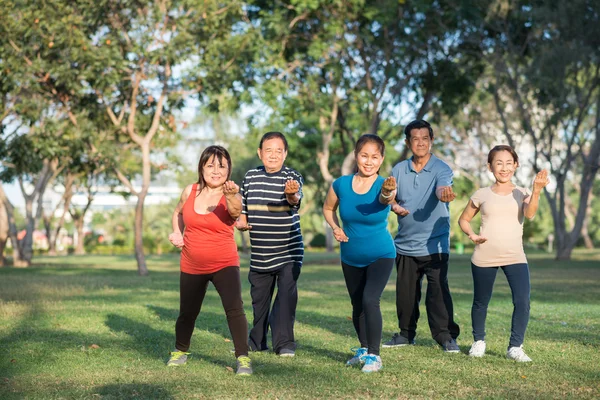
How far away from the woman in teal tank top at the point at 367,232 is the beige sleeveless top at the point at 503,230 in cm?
94

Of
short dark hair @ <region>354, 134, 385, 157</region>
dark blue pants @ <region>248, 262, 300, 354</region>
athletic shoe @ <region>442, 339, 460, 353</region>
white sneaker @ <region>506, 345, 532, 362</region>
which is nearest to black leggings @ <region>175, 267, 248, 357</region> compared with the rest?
dark blue pants @ <region>248, 262, 300, 354</region>

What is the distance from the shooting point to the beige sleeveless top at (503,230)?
24.4 ft

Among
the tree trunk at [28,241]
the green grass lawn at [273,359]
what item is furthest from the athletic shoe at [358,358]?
the tree trunk at [28,241]

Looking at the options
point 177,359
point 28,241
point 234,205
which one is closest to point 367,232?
point 234,205

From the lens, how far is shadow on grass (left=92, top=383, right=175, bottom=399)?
579cm

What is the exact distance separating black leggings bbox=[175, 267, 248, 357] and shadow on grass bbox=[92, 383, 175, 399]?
903 mm

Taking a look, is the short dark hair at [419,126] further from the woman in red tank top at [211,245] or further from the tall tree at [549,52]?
the tall tree at [549,52]

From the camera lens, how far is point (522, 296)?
743cm

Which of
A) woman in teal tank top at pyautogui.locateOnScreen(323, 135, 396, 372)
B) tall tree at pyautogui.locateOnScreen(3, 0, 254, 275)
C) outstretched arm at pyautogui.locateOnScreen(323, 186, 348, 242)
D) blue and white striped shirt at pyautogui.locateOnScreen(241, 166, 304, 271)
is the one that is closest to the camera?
woman in teal tank top at pyautogui.locateOnScreen(323, 135, 396, 372)

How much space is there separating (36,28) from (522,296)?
1712 centimetres

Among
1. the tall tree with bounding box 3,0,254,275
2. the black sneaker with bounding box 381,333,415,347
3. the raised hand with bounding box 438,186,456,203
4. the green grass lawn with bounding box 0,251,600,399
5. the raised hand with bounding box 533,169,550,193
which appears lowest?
the green grass lawn with bounding box 0,251,600,399

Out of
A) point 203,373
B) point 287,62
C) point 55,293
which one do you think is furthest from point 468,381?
point 287,62

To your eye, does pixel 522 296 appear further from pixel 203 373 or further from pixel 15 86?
pixel 15 86

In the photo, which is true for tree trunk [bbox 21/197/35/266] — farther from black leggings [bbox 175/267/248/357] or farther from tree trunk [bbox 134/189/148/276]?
black leggings [bbox 175/267/248/357]
